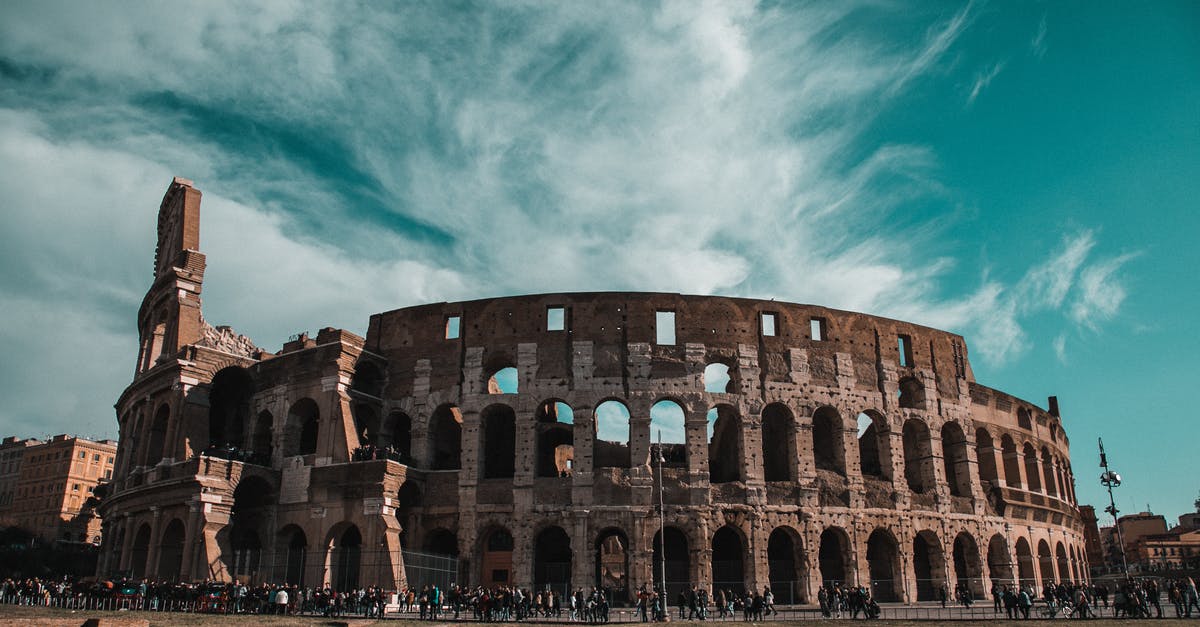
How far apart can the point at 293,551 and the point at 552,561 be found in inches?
362

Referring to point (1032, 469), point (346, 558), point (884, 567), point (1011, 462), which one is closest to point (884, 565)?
point (884, 567)

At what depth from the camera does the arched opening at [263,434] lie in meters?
35.2

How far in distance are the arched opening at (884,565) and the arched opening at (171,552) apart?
23987mm

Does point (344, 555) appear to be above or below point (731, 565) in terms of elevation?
above

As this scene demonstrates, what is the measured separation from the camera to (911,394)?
36.1 metres

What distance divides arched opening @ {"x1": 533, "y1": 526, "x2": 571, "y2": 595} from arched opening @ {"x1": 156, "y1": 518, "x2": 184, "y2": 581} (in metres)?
12.0

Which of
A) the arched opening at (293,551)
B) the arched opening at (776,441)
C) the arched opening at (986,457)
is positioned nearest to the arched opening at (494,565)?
the arched opening at (293,551)

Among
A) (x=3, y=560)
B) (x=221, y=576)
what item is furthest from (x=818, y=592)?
(x=3, y=560)

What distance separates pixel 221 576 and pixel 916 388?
26201 millimetres

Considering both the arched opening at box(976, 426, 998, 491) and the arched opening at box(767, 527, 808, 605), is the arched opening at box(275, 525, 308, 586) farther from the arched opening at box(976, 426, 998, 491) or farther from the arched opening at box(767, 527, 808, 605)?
the arched opening at box(976, 426, 998, 491)

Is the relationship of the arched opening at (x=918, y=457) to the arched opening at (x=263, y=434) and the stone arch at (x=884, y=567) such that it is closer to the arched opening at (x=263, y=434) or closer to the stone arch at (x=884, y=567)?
the stone arch at (x=884, y=567)

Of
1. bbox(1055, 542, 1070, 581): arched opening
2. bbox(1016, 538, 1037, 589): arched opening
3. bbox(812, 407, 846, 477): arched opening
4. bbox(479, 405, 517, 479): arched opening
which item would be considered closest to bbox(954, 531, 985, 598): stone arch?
bbox(1016, 538, 1037, 589): arched opening

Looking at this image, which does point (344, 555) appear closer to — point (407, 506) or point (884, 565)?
point (407, 506)

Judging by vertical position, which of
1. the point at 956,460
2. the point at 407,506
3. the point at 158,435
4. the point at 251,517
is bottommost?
the point at 251,517
